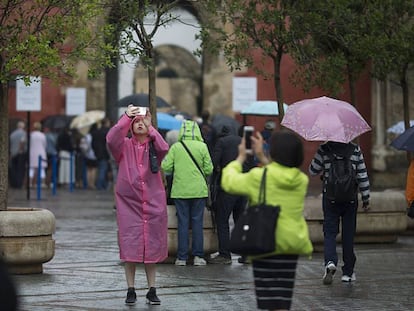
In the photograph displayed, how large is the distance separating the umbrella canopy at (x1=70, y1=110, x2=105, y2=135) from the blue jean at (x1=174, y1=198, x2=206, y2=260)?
76.0ft

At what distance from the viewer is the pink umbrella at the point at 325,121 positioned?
12.3 meters

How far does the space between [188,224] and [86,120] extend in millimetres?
24468

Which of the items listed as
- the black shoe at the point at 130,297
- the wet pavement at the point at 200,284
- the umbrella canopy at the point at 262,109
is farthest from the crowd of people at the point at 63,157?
the black shoe at the point at 130,297

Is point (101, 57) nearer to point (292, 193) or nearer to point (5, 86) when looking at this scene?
point (5, 86)

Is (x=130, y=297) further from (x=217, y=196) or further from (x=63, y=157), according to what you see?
(x=63, y=157)

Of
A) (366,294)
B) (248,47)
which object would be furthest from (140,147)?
(248,47)

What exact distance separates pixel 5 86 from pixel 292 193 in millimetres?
6242

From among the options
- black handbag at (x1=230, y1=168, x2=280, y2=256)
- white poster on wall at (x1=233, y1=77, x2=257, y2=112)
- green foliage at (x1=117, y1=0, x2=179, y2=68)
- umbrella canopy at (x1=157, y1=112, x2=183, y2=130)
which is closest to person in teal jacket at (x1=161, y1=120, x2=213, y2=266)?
green foliage at (x1=117, y1=0, x2=179, y2=68)

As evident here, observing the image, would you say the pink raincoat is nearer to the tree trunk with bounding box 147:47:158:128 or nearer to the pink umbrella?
the pink umbrella

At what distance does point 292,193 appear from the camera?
8.23 m

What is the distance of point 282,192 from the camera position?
8195mm

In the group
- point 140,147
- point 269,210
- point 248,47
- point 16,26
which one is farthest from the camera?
point 248,47

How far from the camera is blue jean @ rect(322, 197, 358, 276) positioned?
12.6m

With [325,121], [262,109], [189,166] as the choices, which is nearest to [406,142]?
[325,121]
